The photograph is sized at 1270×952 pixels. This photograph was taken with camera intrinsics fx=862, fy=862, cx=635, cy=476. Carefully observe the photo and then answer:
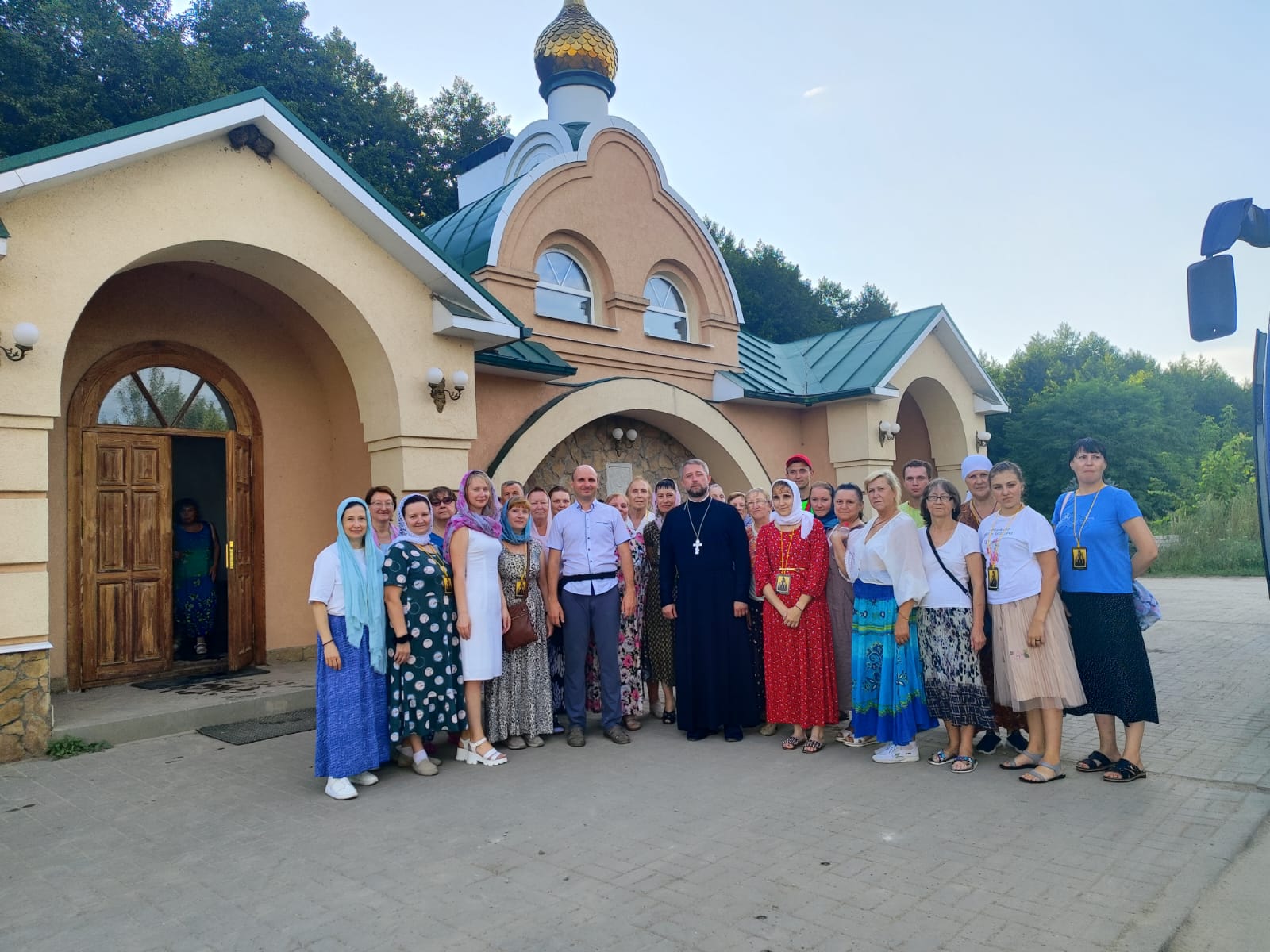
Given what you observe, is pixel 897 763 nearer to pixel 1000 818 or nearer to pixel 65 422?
pixel 1000 818

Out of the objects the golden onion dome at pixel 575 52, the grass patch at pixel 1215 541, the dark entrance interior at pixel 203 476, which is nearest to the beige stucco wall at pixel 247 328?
the dark entrance interior at pixel 203 476

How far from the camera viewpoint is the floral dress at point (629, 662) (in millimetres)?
6316

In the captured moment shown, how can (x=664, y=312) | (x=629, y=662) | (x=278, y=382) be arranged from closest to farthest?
1. (x=629, y=662)
2. (x=278, y=382)
3. (x=664, y=312)

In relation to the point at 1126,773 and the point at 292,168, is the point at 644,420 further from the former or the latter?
the point at 1126,773

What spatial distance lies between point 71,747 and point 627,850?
4192 mm

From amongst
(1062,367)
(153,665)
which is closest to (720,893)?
(153,665)

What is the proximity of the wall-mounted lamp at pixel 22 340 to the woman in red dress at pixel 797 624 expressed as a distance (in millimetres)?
4898

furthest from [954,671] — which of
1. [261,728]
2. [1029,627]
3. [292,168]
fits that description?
[292,168]

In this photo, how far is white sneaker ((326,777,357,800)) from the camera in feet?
15.7

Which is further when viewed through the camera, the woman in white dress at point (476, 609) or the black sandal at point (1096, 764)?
the woman in white dress at point (476, 609)

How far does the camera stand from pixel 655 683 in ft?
21.8

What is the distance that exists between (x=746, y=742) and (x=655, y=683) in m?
1.01

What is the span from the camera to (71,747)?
578 centimetres

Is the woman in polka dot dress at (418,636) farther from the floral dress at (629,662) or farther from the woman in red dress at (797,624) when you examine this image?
the woman in red dress at (797,624)
